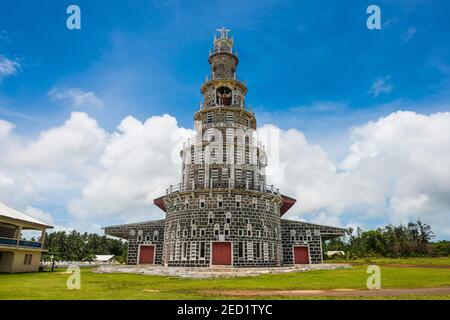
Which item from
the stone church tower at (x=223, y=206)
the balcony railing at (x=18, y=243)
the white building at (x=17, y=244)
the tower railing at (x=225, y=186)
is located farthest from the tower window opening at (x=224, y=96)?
the balcony railing at (x=18, y=243)

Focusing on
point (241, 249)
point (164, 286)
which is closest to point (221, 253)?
point (241, 249)

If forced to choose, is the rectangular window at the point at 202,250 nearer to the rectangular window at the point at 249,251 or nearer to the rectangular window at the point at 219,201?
the rectangular window at the point at 219,201

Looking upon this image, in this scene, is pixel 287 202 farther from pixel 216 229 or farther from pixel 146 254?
pixel 146 254

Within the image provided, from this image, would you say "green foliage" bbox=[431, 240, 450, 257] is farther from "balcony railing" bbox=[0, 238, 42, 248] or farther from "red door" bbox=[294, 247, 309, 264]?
"balcony railing" bbox=[0, 238, 42, 248]

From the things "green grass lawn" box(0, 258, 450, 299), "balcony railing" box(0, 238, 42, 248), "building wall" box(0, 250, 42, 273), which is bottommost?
"green grass lawn" box(0, 258, 450, 299)

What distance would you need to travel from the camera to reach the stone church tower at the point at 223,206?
34.8 m

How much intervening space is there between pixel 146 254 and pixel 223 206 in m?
15.1

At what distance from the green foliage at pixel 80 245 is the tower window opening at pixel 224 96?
49955mm

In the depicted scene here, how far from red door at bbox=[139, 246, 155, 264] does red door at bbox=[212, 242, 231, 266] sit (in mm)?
12427

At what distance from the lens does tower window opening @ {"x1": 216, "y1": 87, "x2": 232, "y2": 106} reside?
4462 centimetres

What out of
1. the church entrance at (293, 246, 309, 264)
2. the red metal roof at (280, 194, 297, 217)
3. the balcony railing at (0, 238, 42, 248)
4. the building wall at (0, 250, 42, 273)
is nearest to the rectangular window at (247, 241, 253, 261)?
the church entrance at (293, 246, 309, 264)

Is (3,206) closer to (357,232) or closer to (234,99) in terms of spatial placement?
(234,99)

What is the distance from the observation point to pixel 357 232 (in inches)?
3954
